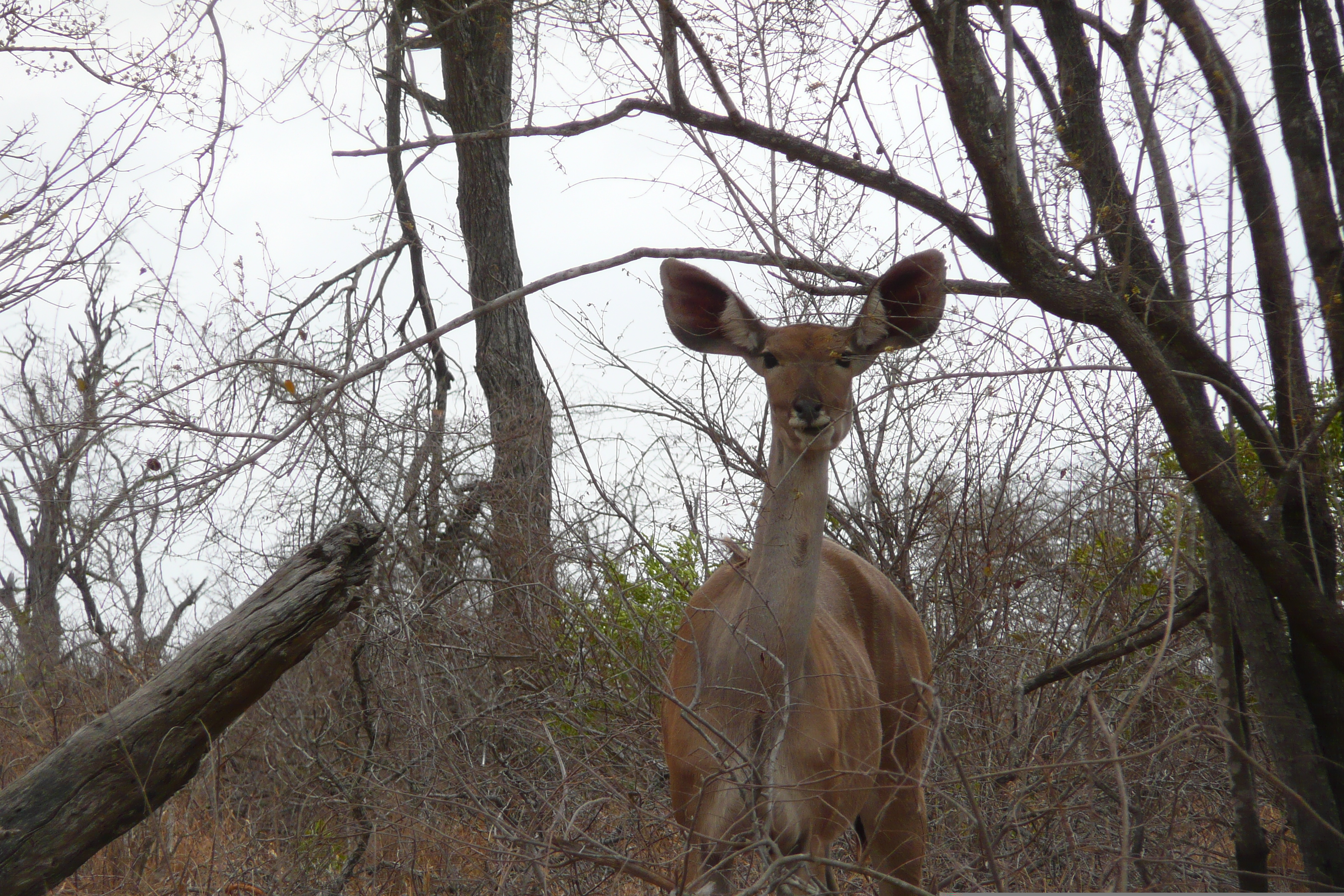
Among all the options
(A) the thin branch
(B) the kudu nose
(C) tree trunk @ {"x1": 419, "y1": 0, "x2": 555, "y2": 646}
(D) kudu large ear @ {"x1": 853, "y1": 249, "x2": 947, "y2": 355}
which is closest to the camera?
(B) the kudu nose

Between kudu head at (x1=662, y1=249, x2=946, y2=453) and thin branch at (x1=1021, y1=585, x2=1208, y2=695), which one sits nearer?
kudu head at (x1=662, y1=249, x2=946, y2=453)

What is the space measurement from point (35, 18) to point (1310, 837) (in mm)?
7478

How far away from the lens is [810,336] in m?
4.19

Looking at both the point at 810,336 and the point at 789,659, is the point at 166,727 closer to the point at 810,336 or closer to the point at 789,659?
the point at 789,659

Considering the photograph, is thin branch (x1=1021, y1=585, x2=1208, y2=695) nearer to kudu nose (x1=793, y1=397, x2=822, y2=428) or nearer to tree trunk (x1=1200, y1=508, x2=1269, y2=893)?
tree trunk (x1=1200, y1=508, x2=1269, y2=893)

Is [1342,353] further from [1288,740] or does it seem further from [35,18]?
[35,18]

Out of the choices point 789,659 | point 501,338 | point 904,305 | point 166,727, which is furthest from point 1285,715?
point 501,338

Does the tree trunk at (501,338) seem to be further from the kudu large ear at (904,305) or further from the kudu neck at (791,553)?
A: the kudu large ear at (904,305)

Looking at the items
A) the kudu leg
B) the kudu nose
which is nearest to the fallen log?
the kudu nose

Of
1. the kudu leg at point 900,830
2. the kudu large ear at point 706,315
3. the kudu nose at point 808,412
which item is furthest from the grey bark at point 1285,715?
the kudu large ear at point 706,315

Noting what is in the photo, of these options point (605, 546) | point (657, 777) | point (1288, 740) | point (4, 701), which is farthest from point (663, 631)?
point (4, 701)

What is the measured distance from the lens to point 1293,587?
3955mm

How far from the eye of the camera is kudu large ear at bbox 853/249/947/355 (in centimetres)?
416

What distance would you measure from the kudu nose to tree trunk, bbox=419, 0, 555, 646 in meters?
2.89
